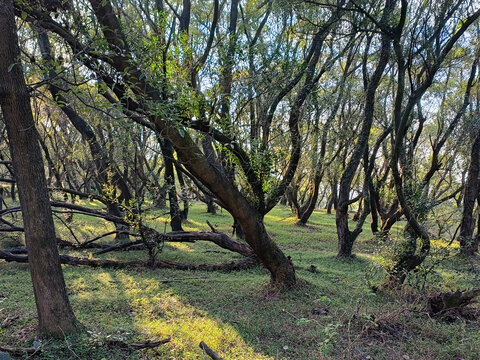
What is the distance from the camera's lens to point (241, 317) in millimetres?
5586

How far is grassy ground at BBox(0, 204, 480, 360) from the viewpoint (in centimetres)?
430

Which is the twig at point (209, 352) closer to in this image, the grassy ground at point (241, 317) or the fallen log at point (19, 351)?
the grassy ground at point (241, 317)

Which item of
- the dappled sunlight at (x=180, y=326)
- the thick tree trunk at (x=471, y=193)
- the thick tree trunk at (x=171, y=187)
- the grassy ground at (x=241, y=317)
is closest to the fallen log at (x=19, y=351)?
the grassy ground at (x=241, y=317)

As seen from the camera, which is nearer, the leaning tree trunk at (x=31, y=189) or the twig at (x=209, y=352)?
the leaning tree trunk at (x=31, y=189)

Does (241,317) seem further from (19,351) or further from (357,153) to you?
(357,153)

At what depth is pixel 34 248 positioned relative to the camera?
12.4 feet

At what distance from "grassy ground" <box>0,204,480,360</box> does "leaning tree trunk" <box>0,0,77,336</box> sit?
0.36 meters

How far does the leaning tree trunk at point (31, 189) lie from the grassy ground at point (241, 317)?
360 mm

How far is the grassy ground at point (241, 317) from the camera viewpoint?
14.1ft

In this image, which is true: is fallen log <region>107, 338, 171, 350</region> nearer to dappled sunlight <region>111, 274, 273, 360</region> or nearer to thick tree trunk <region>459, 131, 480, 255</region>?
dappled sunlight <region>111, 274, 273, 360</region>

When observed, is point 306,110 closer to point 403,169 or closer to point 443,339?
point 403,169

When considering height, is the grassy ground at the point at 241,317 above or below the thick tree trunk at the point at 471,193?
below

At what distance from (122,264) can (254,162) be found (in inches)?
198

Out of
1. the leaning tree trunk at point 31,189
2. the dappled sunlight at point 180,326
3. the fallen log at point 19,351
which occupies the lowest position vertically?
the dappled sunlight at point 180,326
